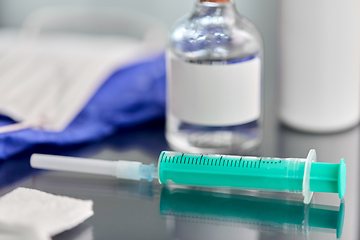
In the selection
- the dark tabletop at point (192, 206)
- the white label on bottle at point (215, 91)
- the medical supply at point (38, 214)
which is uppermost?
the white label on bottle at point (215, 91)

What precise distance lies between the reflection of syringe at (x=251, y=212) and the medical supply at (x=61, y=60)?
0.89ft

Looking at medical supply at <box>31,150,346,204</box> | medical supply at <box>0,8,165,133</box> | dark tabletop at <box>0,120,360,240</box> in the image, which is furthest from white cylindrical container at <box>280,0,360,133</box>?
medical supply at <box>0,8,165,133</box>

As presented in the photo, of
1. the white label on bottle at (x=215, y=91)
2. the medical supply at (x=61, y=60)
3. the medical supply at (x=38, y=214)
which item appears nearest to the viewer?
the medical supply at (x=38, y=214)

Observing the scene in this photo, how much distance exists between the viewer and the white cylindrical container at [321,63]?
2.24 feet

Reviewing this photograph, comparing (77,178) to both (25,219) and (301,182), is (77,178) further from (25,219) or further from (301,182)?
(301,182)

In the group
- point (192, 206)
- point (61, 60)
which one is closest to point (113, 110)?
point (61, 60)

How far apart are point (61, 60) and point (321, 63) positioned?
0.52 meters

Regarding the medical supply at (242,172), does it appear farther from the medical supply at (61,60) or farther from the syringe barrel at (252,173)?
the medical supply at (61,60)

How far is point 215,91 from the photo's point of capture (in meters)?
0.64

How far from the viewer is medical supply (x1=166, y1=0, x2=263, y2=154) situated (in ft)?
2.10

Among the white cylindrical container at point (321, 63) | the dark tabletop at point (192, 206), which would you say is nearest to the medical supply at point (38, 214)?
the dark tabletop at point (192, 206)

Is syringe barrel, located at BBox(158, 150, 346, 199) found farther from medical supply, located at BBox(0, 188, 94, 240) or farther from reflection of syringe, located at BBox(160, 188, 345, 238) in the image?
medical supply, located at BBox(0, 188, 94, 240)

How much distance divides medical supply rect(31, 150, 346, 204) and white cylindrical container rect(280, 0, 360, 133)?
0.67 feet

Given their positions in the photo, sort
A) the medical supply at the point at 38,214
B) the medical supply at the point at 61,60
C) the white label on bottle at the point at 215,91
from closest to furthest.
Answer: the medical supply at the point at 38,214
the white label on bottle at the point at 215,91
the medical supply at the point at 61,60
